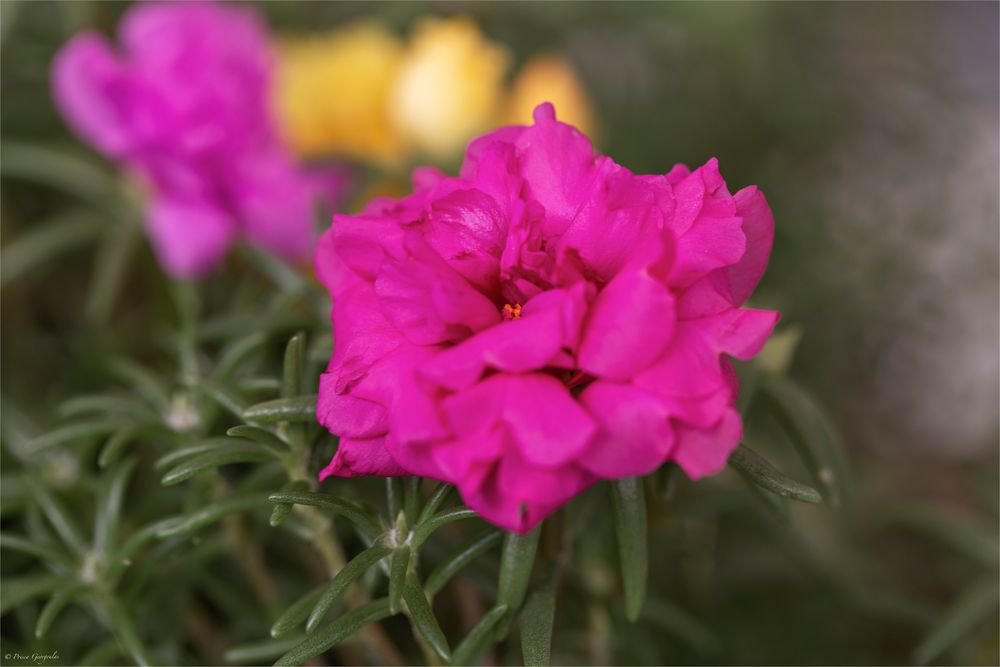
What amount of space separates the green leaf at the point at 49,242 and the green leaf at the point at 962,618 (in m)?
0.80

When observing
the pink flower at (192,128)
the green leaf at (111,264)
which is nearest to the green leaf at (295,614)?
the pink flower at (192,128)

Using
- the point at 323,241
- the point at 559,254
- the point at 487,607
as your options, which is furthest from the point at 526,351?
the point at 487,607

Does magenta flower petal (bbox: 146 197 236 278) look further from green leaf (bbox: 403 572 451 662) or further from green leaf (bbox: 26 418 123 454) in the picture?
green leaf (bbox: 403 572 451 662)

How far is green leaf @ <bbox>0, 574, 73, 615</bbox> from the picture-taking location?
21.2 inches

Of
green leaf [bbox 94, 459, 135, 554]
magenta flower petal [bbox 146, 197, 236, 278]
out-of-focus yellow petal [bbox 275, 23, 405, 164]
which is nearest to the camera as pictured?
green leaf [bbox 94, 459, 135, 554]

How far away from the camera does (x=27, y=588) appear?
548 millimetres

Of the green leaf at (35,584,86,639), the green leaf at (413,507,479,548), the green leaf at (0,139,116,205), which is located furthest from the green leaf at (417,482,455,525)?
the green leaf at (0,139,116,205)

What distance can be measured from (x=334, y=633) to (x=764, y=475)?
0.22 metres

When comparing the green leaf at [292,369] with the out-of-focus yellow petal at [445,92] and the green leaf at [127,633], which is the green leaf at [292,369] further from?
the out-of-focus yellow petal at [445,92]

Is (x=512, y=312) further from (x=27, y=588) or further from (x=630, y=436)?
(x=27, y=588)

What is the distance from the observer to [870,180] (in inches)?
43.4

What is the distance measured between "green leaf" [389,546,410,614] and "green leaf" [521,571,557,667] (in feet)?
0.21

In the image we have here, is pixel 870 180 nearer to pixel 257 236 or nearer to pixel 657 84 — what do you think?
pixel 657 84

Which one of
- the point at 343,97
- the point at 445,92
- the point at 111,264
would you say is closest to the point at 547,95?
the point at 445,92
